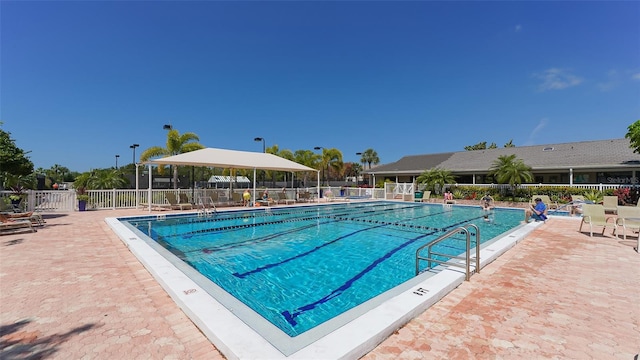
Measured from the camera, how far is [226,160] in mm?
15742

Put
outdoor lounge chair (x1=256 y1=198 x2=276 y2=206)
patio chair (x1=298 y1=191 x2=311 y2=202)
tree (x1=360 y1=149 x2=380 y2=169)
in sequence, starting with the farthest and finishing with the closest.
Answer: tree (x1=360 y1=149 x2=380 y2=169) → patio chair (x1=298 y1=191 x2=311 y2=202) → outdoor lounge chair (x1=256 y1=198 x2=276 y2=206)

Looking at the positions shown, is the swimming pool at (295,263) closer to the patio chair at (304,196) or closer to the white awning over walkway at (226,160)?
the white awning over walkway at (226,160)

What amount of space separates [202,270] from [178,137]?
755 inches

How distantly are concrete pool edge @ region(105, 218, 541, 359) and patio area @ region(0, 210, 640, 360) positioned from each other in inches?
4.2

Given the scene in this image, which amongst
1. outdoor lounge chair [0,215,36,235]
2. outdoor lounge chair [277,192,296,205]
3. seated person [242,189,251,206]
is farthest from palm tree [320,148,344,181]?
outdoor lounge chair [0,215,36,235]

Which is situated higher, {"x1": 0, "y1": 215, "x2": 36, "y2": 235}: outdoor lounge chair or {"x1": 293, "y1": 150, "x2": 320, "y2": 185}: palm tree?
{"x1": 293, "y1": 150, "x2": 320, "y2": 185}: palm tree

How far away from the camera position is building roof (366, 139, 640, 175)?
1948 centimetres

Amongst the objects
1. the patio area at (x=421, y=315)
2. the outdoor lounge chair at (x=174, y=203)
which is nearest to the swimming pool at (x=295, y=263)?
the patio area at (x=421, y=315)

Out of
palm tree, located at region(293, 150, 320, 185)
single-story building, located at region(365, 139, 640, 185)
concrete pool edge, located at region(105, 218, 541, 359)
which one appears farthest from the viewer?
palm tree, located at region(293, 150, 320, 185)

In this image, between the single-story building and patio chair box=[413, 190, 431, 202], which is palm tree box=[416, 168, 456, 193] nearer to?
patio chair box=[413, 190, 431, 202]

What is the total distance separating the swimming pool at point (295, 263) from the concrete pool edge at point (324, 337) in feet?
0.41

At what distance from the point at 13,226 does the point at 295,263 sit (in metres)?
8.89

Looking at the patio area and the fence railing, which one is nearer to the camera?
the patio area

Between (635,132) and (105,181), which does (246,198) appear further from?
(635,132)
